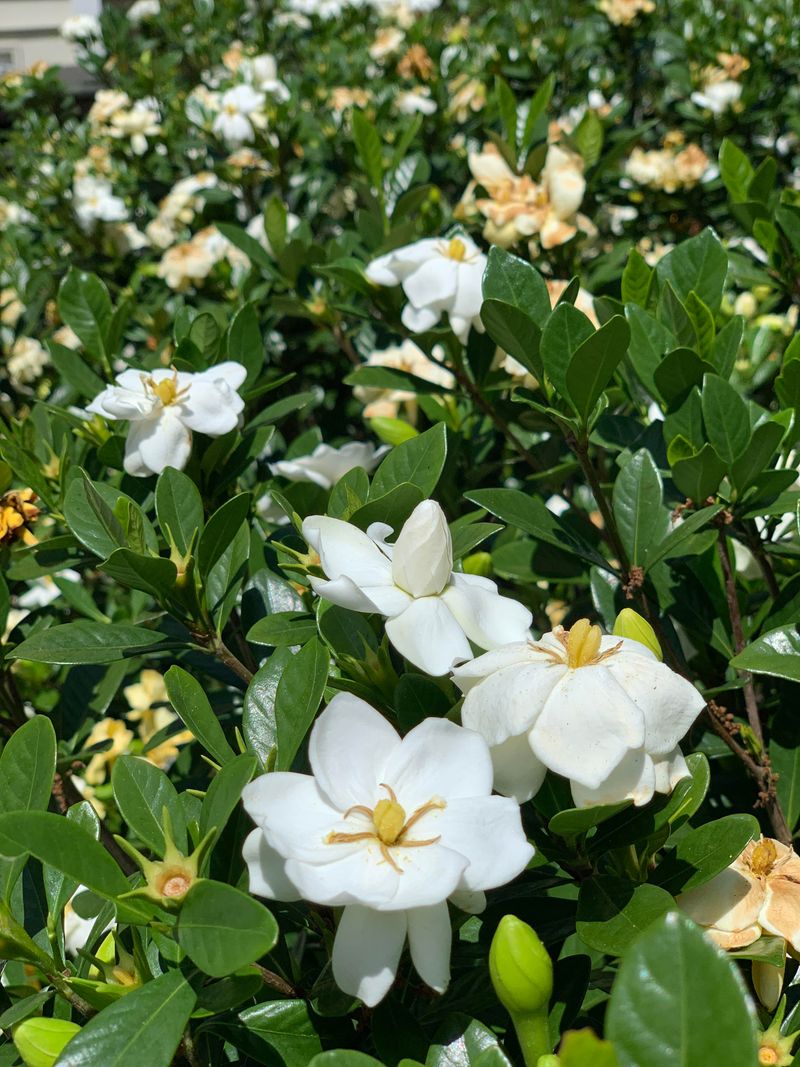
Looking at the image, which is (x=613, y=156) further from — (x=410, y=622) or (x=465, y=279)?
(x=410, y=622)

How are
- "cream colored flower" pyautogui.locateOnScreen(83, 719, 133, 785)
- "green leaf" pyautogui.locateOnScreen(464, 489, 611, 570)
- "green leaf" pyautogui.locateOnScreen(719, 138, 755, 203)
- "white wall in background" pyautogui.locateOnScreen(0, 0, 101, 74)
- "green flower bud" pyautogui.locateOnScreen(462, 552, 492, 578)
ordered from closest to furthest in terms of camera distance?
"green leaf" pyautogui.locateOnScreen(464, 489, 611, 570)
"green flower bud" pyautogui.locateOnScreen(462, 552, 492, 578)
"green leaf" pyautogui.locateOnScreen(719, 138, 755, 203)
"cream colored flower" pyautogui.locateOnScreen(83, 719, 133, 785)
"white wall in background" pyautogui.locateOnScreen(0, 0, 101, 74)

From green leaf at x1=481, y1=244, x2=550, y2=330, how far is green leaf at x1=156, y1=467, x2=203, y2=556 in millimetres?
379

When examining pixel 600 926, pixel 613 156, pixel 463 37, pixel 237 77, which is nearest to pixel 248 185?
pixel 237 77

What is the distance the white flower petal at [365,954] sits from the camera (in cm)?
65

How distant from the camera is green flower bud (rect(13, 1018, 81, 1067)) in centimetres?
73

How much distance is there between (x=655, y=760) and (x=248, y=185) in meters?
2.42

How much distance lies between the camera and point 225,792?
27.9 inches

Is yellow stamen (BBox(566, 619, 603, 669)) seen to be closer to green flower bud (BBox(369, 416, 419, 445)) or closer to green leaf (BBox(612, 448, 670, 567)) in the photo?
green leaf (BBox(612, 448, 670, 567))

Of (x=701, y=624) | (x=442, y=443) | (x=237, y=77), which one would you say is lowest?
(x=701, y=624)

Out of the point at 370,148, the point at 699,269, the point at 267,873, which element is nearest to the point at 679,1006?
the point at 267,873

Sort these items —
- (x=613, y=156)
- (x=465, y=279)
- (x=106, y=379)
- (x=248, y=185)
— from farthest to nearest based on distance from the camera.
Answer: (x=248, y=185), (x=613, y=156), (x=106, y=379), (x=465, y=279)

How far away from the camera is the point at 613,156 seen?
80.9 inches

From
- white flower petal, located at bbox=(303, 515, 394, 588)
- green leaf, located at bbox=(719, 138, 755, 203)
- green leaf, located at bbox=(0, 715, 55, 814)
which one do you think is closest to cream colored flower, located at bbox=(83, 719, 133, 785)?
green leaf, located at bbox=(0, 715, 55, 814)

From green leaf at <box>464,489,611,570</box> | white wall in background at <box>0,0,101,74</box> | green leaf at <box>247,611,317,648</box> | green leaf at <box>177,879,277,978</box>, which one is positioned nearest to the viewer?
green leaf at <box>177,879,277,978</box>
